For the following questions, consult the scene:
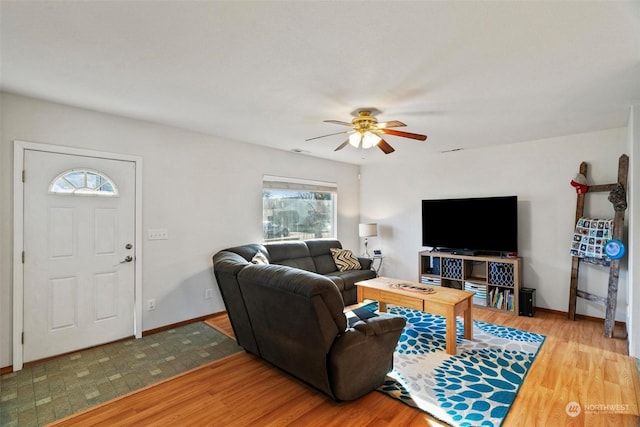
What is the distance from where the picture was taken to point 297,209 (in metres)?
5.41

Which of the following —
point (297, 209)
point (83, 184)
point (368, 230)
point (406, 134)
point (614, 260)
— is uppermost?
point (406, 134)

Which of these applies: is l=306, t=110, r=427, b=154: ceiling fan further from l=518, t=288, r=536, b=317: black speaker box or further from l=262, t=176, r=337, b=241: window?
l=518, t=288, r=536, b=317: black speaker box

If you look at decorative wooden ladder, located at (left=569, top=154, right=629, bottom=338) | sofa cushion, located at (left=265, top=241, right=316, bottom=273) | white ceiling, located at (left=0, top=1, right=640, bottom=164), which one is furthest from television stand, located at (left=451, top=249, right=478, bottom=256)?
sofa cushion, located at (left=265, top=241, right=316, bottom=273)

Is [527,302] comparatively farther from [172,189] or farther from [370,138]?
[172,189]

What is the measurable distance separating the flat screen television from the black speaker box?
0.58m

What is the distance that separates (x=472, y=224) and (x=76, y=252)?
509 centimetres

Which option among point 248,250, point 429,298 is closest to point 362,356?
point 429,298

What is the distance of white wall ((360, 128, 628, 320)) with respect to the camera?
3.88m

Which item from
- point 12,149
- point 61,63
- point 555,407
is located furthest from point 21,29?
point 555,407

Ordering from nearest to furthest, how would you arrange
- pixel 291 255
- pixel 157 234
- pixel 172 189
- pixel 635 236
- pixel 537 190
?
1. pixel 635 236
2. pixel 157 234
3. pixel 172 189
4. pixel 537 190
5. pixel 291 255

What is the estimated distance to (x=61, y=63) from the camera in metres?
2.18

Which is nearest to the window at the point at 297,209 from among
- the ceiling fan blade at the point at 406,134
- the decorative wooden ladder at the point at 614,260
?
the ceiling fan blade at the point at 406,134

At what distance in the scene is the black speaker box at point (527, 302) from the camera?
4.08 m

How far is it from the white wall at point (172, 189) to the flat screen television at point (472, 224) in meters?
2.68
